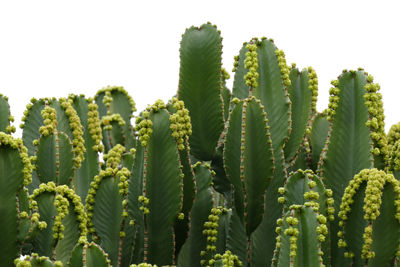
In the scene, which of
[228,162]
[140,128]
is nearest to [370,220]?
[228,162]

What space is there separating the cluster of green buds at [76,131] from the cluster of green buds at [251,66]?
0.67 meters

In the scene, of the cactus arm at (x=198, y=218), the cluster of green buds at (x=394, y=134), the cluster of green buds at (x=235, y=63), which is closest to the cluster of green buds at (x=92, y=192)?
the cactus arm at (x=198, y=218)

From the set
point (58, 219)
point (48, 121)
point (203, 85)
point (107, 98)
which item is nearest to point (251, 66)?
point (203, 85)

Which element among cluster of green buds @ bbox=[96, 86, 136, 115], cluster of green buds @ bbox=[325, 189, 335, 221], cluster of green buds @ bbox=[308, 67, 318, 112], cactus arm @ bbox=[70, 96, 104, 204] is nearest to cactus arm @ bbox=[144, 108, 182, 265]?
cluster of green buds @ bbox=[325, 189, 335, 221]

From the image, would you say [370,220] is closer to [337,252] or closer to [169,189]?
[337,252]

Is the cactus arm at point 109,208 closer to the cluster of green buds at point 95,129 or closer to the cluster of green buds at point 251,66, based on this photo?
the cluster of green buds at point 95,129

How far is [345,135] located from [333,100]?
0.13 m

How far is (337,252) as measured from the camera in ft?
8.87

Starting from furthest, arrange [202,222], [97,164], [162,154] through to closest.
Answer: [97,164], [202,222], [162,154]

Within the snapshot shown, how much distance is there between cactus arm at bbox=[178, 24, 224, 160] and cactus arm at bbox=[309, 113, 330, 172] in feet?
1.28

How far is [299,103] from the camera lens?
308 centimetres

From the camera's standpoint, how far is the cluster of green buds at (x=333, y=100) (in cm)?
275

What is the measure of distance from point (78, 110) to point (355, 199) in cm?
131

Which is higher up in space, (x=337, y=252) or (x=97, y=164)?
(x=97, y=164)
